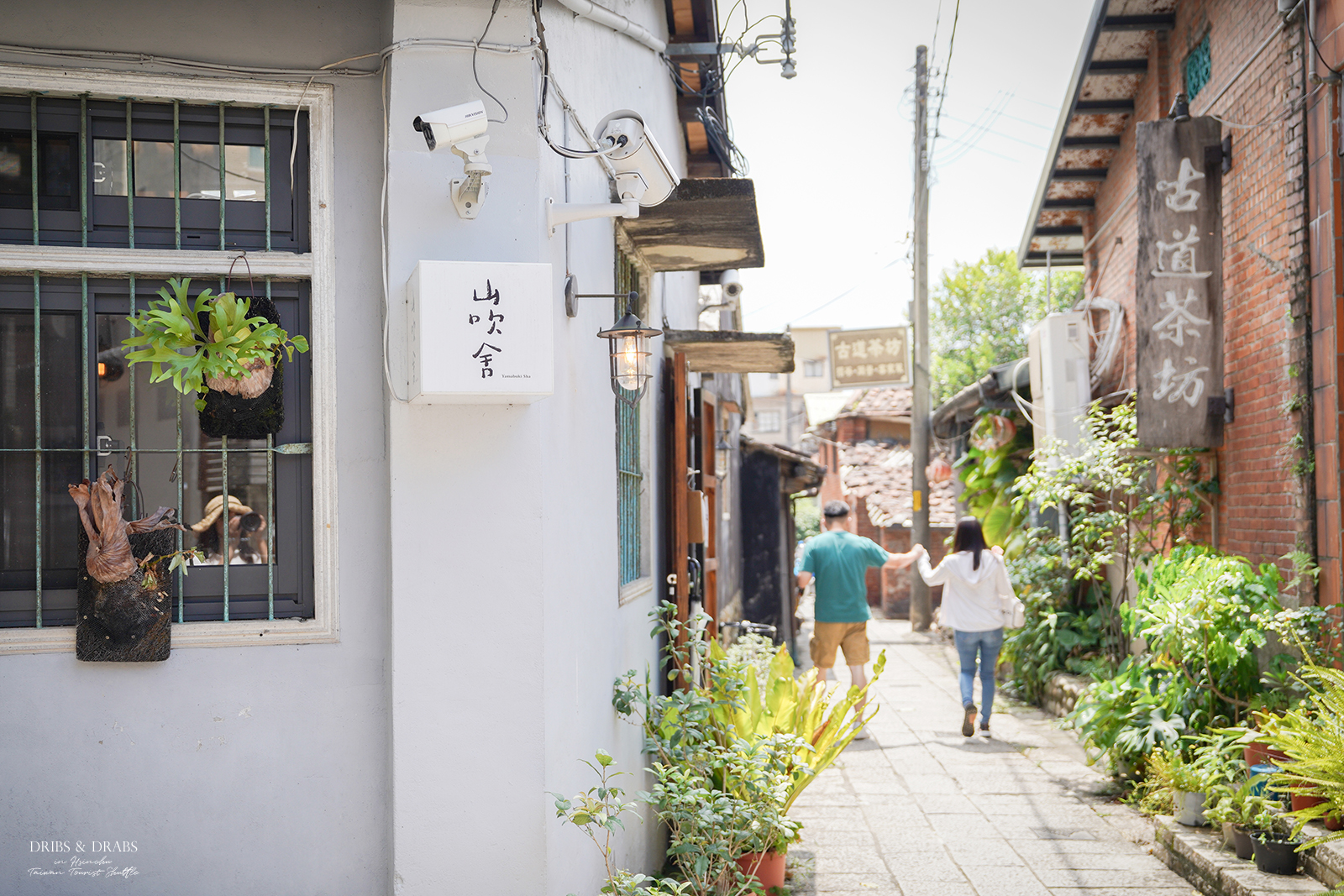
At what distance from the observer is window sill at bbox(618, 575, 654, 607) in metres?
5.07

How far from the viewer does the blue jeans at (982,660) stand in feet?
28.5

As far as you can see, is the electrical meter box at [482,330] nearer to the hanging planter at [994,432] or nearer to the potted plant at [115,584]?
the potted plant at [115,584]

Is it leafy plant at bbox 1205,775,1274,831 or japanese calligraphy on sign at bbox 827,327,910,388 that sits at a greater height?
japanese calligraphy on sign at bbox 827,327,910,388

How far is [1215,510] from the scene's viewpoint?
746cm

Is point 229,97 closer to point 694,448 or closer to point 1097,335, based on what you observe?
point 694,448

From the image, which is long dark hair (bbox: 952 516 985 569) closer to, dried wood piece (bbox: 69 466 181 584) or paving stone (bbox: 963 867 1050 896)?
paving stone (bbox: 963 867 1050 896)

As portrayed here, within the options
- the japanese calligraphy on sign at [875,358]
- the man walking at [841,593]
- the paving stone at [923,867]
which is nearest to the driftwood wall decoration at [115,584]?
the paving stone at [923,867]

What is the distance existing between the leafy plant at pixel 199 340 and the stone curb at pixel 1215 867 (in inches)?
185

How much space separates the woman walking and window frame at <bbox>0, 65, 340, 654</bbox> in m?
6.01

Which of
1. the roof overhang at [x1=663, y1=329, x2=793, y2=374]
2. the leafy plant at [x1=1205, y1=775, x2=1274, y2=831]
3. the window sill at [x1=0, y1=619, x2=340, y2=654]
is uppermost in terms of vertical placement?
the roof overhang at [x1=663, y1=329, x2=793, y2=374]

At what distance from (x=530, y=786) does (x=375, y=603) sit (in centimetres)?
83

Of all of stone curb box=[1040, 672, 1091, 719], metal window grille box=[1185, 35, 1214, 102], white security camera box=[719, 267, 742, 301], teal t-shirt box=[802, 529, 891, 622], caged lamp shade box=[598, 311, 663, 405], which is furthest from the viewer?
white security camera box=[719, 267, 742, 301]

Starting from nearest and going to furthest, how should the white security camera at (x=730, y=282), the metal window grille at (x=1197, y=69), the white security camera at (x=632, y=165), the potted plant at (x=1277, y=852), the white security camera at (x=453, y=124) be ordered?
the white security camera at (x=453, y=124) → the white security camera at (x=632, y=165) → the potted plant at (x=1277, y=852) → the metal window grille at (x=1197, y=69) → the white security camera at (x=730, y=282)

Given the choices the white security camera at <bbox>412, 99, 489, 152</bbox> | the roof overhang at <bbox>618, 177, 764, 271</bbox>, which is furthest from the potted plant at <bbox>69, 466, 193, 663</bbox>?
the roof overhang at <bbox>618, 177, 764, 271</bbox>
